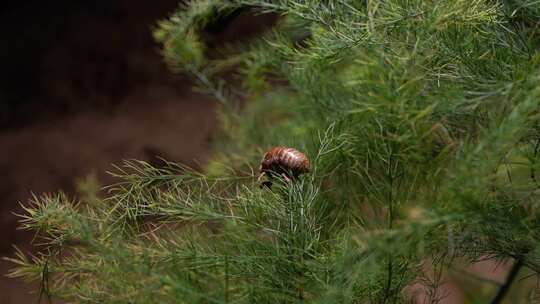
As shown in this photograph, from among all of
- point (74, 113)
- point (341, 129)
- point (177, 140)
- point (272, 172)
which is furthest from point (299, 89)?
point (74, 113)

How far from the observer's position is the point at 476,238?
900mm

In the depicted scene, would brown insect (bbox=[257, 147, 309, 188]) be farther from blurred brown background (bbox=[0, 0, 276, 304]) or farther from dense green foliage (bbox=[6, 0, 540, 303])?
blurred brown background (bbox=[0, 0, 276, 304])

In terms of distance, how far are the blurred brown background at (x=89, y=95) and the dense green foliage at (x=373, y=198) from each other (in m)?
0.90

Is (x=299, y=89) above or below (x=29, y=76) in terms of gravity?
below

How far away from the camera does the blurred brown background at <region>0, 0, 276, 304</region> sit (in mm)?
1837

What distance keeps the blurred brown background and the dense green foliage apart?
0.90 meters

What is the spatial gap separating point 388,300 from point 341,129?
0.25 metres

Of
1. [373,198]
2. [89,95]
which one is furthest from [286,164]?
[89,95]

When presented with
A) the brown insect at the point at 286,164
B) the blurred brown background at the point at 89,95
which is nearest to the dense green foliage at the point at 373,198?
the brown insect at the point at 286,164

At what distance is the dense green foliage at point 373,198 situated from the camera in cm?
76

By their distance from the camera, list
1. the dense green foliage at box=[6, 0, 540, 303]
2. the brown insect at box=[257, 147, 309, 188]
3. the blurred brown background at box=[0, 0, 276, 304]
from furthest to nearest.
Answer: the blurred brown background at box=[0, 0, 276, 304], the brown insect at box=[257, 147, 309, 188], the dense green foliage at box=[6, 0, 540, 303]

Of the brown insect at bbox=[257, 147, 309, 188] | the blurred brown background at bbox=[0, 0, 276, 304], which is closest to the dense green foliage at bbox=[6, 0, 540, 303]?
the brown insect at bbox=[257, 147, 309, 188]

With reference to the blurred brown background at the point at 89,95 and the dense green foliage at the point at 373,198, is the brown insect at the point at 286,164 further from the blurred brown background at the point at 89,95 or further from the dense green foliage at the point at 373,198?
the blurred brown background at the point at 89,95

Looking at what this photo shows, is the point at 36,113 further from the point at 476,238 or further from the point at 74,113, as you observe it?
the point at 476,238
